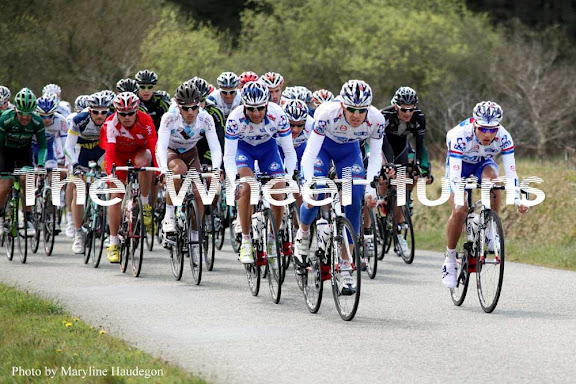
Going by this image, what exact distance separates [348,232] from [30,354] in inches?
119

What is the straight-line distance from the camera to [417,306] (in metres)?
10.7

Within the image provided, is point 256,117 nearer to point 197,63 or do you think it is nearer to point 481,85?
point 197,63

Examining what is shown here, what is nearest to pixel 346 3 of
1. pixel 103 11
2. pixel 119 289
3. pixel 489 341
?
pixel 103 11

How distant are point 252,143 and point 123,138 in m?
2.47

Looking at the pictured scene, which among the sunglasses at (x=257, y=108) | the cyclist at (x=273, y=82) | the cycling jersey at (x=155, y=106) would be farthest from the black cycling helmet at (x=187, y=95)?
the cycling jersey at (x=155, y=106)

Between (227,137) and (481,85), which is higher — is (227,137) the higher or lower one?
the lower one

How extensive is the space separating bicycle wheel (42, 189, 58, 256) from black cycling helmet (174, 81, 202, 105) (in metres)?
4.10

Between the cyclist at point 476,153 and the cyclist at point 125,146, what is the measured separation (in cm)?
411

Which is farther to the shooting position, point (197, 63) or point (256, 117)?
point (197, 63)

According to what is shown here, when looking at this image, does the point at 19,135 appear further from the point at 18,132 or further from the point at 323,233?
the point at 323,233

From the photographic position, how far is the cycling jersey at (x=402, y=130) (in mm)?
14523

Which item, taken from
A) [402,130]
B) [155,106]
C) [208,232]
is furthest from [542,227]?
[155,106]

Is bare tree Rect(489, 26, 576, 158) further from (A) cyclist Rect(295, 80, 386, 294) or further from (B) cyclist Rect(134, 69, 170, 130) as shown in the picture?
(A) cyclist Rect(295, 80, 386, 294)

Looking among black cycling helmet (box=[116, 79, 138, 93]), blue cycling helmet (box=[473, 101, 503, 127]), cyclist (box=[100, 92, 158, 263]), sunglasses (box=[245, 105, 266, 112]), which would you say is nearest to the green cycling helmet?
cyclist (box=[100, 92, 158, 263])
